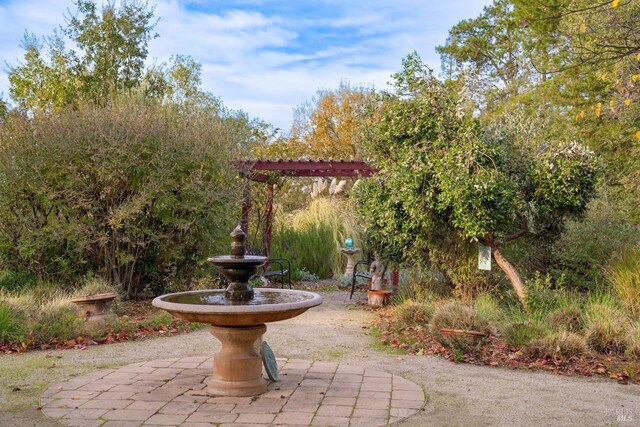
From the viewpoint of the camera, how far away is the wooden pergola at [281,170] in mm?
12680

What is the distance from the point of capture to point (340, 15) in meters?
6.75

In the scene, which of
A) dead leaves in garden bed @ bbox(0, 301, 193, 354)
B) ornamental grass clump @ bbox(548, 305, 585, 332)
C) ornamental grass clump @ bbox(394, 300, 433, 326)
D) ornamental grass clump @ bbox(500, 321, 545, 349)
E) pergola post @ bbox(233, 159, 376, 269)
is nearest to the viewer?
ornamental grass clump @ bbox(500, 321, 545, 349)

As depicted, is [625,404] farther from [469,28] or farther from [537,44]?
[469,28]

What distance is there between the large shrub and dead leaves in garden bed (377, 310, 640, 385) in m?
4.76

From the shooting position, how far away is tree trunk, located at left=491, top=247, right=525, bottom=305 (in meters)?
8.75

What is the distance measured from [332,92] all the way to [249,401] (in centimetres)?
2326

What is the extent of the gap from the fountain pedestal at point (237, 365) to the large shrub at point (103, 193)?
5.11 m

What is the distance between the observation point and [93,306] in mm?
7809

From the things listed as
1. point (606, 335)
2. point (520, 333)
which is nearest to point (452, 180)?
point (520, 333)

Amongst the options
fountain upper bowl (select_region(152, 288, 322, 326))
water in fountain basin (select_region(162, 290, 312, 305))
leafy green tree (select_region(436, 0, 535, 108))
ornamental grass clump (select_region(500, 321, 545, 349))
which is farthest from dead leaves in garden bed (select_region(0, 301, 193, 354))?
leafy green tree (select_region(436, 0, 535, 108))

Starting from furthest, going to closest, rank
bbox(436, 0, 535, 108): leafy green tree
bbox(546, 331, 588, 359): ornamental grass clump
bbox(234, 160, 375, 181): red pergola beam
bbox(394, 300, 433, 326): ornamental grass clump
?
bbox(436, 0, 535, 108): leafy green tree, bbox(234, 160, 375, 181): red pergola beam, bbox(394, 300, 433, 326): ornamental grass clump, bbox(546, 331, 588, 359): ornamental grass clump

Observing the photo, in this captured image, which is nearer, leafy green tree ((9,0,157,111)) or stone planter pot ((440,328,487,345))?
stone planter pot ((440,328,487,345))

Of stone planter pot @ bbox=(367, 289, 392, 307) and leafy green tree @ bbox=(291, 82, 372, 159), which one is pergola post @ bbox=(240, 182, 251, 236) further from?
leafy green tree @ bbox=(291, 82, 372, 159)

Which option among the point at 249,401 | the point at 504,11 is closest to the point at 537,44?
the point at 504,11
